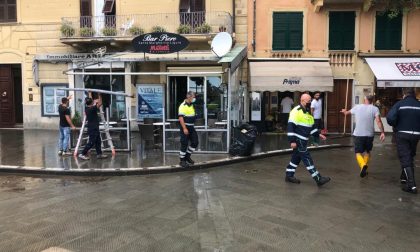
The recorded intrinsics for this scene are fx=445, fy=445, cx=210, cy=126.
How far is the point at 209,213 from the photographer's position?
671 centimetres

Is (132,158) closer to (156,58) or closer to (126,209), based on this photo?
(126,209)

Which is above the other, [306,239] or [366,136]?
[366,136]

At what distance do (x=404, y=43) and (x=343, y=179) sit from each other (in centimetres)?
1048

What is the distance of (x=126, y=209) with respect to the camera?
698cm

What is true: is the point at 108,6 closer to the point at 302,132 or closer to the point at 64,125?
the point at 64,125

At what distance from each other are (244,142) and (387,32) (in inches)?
367

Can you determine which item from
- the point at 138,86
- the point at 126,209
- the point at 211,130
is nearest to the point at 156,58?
the point at 138,86

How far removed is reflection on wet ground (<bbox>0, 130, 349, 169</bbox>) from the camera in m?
10.8

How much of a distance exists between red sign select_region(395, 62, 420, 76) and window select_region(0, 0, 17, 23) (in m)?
16.1

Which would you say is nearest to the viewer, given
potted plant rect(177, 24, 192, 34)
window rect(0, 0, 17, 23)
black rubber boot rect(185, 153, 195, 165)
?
black rubber boot rect(185, 153, 195, 165)

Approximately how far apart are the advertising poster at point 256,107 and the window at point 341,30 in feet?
11.4

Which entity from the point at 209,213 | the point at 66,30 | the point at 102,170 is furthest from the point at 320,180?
the point at 66,30

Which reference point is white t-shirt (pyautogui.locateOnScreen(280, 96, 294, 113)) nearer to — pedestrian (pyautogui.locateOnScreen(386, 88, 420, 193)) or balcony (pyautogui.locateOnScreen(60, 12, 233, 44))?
balcony (pyautogui.locateOnScreen(60, 12, 233, 44))

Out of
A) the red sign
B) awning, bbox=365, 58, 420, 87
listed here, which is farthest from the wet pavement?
the red sign
